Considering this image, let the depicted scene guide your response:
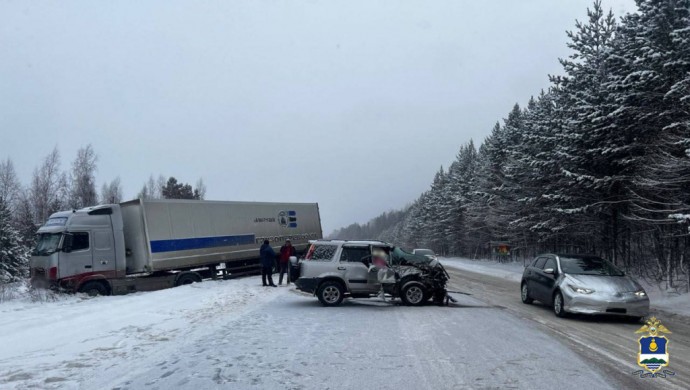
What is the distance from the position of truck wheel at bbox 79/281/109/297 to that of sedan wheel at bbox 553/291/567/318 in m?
14.8

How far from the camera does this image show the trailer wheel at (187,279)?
70.1 ft

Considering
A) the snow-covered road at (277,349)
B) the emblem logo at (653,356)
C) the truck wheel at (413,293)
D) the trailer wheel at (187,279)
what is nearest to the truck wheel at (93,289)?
the trailer wheel at (187,279)

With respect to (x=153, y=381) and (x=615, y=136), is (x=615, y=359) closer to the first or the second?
(x=153, y=381)

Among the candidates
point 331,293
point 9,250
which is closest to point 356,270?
point 331,293

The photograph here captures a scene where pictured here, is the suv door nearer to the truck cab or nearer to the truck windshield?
the truck cab

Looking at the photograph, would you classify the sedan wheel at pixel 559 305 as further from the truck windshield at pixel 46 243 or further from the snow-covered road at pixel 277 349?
the truck windshield at pixel 46 243

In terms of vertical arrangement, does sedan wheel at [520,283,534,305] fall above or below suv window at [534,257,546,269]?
below

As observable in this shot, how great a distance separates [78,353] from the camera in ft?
26.1

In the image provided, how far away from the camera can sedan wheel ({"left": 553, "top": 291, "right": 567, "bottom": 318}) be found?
12.7 metres

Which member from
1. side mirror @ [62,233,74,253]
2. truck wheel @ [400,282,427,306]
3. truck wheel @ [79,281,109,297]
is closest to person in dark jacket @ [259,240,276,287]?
truck wheel @ [79,281,109,297]

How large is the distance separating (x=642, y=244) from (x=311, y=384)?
81.7 ft

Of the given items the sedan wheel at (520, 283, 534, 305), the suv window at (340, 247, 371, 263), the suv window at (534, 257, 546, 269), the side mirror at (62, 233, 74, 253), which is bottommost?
the sedan wheel at (520, 283, 534, 305)

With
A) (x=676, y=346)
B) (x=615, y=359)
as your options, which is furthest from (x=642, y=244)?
(x=615, y=359)

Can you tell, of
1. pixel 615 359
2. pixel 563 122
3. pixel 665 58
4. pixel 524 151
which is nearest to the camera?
pixel 615 359
